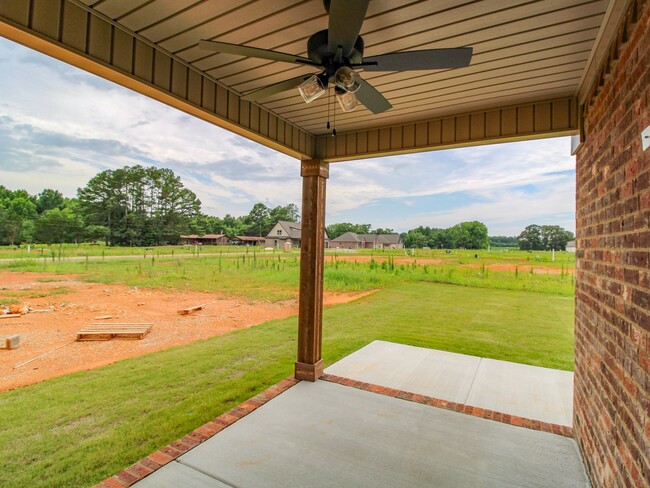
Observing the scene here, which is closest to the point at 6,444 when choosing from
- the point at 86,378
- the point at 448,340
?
the point at 86,378

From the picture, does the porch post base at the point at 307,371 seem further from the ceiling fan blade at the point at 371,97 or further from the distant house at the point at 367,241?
the distant house at the point at 367,241

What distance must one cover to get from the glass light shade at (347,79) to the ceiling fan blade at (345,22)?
0.06m

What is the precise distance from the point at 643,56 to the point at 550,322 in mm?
5876

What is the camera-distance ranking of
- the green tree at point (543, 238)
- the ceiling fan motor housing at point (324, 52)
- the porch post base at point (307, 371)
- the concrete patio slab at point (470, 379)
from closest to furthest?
the ceiling fan motor housing at point (324, 52)
the concrete patio slab at point (470, 379)
the porch post base at point (307, 371)
the green tree at point (543, 238)

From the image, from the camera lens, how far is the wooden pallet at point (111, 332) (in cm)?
412

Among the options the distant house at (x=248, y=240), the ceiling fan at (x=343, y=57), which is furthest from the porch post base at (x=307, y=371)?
the distant house at (x=248, y=240)

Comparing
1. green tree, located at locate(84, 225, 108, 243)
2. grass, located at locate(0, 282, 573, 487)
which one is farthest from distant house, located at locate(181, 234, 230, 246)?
grass, located at locate(0, 282, 573, 487)

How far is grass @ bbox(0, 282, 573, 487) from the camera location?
228 centimetres

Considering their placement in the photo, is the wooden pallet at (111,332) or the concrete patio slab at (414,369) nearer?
the concrete patio slab at (414,369)

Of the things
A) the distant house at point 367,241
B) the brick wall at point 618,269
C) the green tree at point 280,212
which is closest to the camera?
the brick wall at point 618,269

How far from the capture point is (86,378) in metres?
3.40

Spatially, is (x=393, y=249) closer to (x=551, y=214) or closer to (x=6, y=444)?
(x=551, y=214)

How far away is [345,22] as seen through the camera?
3.48ft

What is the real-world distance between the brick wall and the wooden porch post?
7.16 feet
